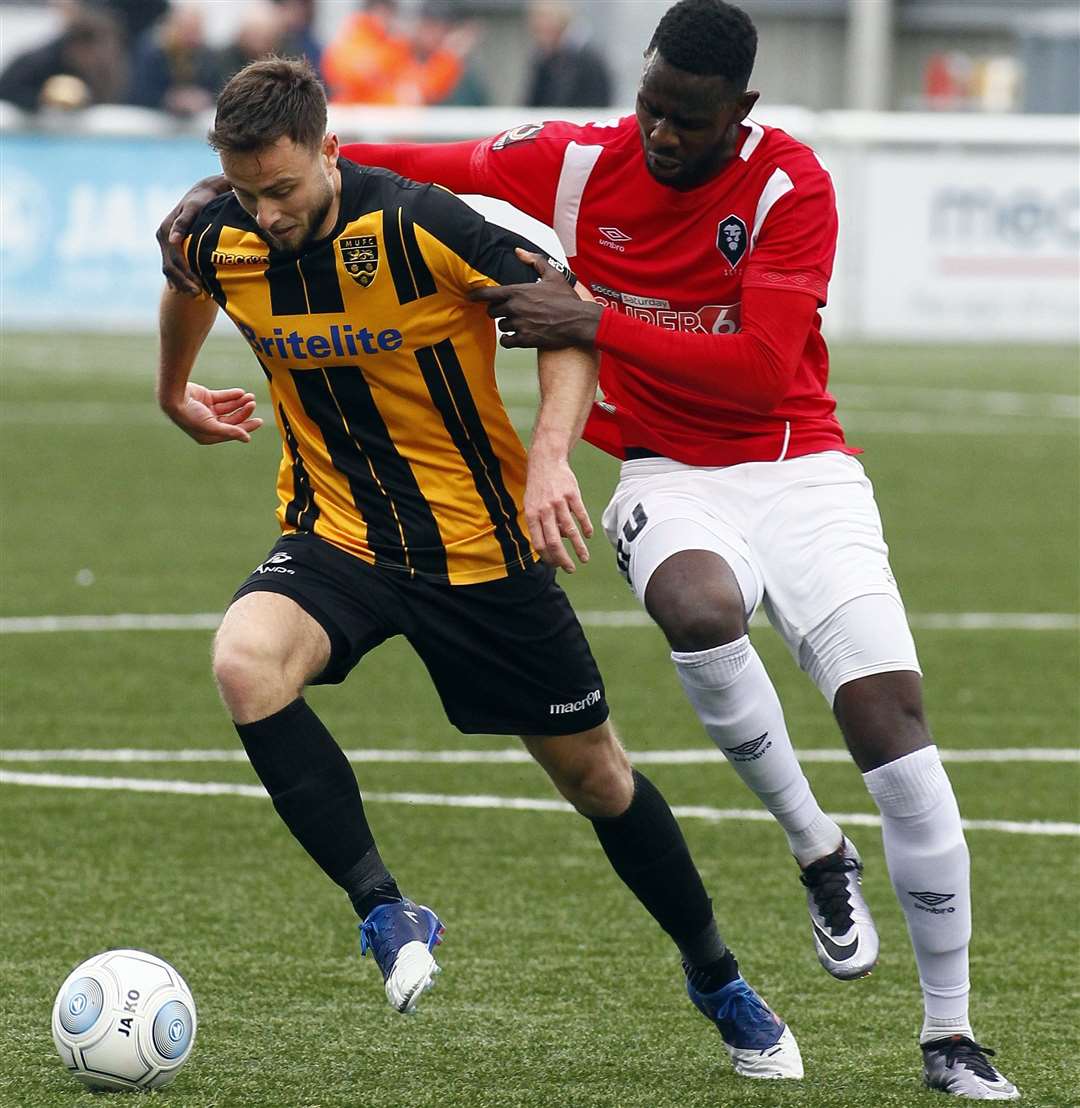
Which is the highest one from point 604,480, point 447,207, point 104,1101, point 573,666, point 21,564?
point 447,207

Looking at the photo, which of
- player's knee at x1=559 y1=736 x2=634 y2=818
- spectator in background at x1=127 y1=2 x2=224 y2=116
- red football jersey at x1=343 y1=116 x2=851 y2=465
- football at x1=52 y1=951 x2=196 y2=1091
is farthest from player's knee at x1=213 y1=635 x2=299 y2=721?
spectator in background at x1=127 y1=2 x2=224 y2=116

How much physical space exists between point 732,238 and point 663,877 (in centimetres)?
140

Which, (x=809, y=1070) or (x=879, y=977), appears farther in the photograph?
(x=879, y=977)

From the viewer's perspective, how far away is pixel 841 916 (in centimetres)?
498

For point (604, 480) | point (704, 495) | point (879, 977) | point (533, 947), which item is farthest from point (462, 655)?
point (604, 480)

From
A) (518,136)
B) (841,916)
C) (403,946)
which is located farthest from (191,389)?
(841,916)

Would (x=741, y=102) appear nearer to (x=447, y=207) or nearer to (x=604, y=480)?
(x=447, y=207)

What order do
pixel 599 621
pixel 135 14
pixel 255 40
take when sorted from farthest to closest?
pixel 135 14 → pixel 255 40 → pixel 599 621

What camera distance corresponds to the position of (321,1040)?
4.86 metres

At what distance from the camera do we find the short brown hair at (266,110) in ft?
14.9

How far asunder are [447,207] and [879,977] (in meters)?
2.12

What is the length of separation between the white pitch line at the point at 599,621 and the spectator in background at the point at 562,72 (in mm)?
11522

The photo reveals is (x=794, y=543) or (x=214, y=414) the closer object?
(x=794, y=543)

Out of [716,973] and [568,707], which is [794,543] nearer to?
[568,707]
